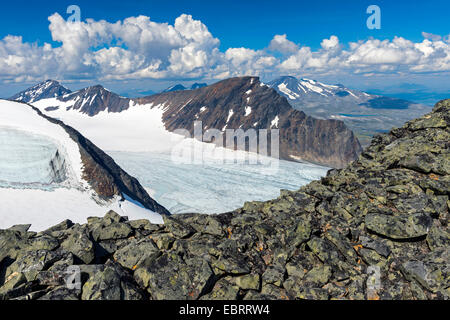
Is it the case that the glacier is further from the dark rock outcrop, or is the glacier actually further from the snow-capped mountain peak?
the snow-capped mountain peak

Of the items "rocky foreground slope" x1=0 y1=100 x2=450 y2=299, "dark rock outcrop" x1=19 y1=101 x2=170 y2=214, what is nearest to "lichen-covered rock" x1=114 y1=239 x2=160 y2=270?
"rocky foreground slope" x1=0 y1=100 x2=450 y2=299

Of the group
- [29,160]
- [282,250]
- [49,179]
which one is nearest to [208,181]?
[49,179]

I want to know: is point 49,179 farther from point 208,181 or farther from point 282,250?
point 208,181

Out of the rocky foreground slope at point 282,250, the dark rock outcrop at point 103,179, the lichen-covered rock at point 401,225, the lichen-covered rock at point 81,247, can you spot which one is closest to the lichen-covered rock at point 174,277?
the rocky foreground slope at point 282,250

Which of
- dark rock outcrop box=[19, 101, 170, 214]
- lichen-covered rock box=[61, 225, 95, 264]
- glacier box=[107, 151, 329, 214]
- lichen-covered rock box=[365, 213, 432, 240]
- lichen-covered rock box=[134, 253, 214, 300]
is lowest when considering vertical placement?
glacier box=[107, 151, 329, 214]

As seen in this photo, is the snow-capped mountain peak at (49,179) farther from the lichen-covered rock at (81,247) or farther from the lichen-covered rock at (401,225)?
the lichen-covered rock at (401,225)
